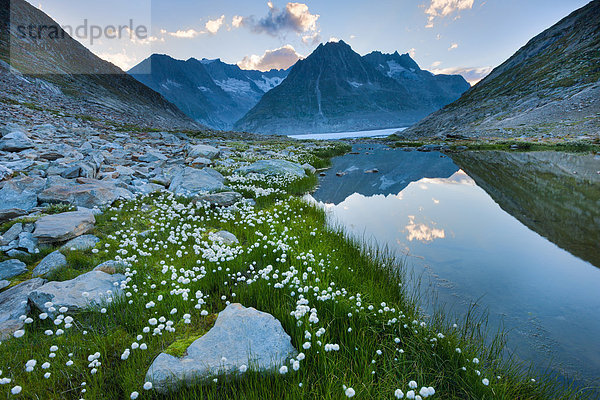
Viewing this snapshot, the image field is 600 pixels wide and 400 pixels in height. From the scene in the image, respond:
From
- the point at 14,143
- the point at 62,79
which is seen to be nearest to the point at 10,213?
the point at 14,143

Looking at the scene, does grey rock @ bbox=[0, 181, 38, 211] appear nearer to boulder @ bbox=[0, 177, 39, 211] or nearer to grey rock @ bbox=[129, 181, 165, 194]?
boulder @ bbox=[0, 177, 39, 211]

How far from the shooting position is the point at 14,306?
436cm

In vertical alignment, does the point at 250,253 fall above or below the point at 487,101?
below

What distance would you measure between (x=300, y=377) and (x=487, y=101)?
122133mm

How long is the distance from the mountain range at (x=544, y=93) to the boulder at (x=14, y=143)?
60.6m

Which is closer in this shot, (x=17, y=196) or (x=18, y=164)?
(x=17, y=196)

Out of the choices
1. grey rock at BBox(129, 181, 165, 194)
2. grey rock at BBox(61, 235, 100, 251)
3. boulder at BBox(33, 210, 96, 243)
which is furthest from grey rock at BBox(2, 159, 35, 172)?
grey rock at BBox(61, 235, 100, 251)

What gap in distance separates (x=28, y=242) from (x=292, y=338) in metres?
7.21

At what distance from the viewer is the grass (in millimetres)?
3072

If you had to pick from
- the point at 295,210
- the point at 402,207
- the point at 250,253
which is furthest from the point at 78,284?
the point at 402,207

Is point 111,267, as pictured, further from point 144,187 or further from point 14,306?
point 144,187

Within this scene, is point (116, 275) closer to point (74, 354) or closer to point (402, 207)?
point (74, 354)

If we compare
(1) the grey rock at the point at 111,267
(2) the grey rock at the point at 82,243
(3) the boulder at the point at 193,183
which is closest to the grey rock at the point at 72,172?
(3) the boulder at the point at 193,183

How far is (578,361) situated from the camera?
13.9 ft
